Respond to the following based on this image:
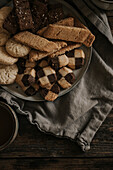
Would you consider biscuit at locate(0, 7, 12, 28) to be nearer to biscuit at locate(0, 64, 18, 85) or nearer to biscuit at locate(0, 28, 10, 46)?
biscuit at locate(0, 28, 10, 46)

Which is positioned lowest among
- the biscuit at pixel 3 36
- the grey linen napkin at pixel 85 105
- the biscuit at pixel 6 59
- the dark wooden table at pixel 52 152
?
the dark wooden table at pixel 52 152

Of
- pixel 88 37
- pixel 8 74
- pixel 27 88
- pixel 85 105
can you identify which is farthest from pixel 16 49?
pixel 85 105

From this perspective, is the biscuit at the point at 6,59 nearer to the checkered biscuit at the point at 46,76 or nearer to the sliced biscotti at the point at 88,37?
the checkered biscuit at the point at 46,76

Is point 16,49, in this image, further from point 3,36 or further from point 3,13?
point 3,13

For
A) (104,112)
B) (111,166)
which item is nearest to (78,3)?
(104,112)

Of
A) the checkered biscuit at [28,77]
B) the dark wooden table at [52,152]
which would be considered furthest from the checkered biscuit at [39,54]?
the dark wooden table at [52,152]

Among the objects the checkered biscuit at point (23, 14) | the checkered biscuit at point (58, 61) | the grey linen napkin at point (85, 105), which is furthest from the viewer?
the grey linen napkin at point (85, 105)

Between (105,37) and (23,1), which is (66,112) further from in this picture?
(23,1)
